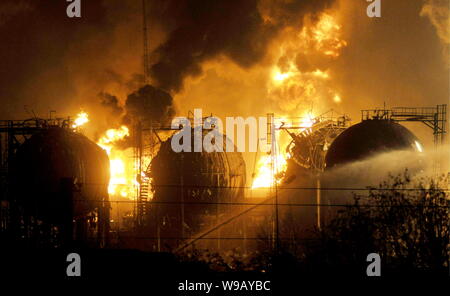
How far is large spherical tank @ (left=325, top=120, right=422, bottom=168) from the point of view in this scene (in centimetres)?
2853

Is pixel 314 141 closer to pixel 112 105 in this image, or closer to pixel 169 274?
pixel 112 105

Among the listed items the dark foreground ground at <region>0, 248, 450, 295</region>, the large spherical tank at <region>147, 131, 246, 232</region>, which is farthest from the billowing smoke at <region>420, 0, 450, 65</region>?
the dark foreground ground at <region>0, 248, 450, 295</region>

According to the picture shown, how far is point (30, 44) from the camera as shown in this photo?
47.7m

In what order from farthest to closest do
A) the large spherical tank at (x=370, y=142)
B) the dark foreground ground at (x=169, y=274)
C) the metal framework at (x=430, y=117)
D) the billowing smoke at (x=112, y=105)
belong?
the billowing smoke at (x=112, y=105) < the metal framework at (x=430, y=117) < the large spherical tank at (x=370, y=142) < the dark foreground ground at (x=169, y=274)

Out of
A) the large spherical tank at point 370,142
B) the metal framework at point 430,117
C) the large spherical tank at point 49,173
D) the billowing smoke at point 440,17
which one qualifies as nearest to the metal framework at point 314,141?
the metal framework at point 430,117

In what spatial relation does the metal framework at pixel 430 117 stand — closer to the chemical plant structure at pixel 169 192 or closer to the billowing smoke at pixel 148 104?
the chemical plant structure at pixel 169 192

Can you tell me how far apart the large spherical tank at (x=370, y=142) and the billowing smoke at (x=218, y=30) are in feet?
61.1

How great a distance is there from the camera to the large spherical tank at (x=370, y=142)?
28.5m

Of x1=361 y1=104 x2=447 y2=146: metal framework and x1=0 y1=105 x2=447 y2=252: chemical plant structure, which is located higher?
x1=361 y1=104 x2=447 y2=146: metal framework

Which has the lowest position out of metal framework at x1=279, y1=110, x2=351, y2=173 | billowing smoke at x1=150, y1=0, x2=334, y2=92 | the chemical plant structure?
the chemical plant structure

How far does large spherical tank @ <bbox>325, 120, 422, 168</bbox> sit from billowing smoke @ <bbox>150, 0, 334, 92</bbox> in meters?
18.6

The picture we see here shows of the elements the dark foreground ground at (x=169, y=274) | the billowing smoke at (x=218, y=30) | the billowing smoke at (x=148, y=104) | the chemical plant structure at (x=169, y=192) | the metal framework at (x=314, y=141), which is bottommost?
the dark foreground ground at (x=169, y=274)

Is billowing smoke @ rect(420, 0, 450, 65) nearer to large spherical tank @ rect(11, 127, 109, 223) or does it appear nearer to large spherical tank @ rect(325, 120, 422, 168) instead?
large spherical tank @ rect(325, 120, 422, 168)

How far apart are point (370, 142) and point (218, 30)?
20821mm
